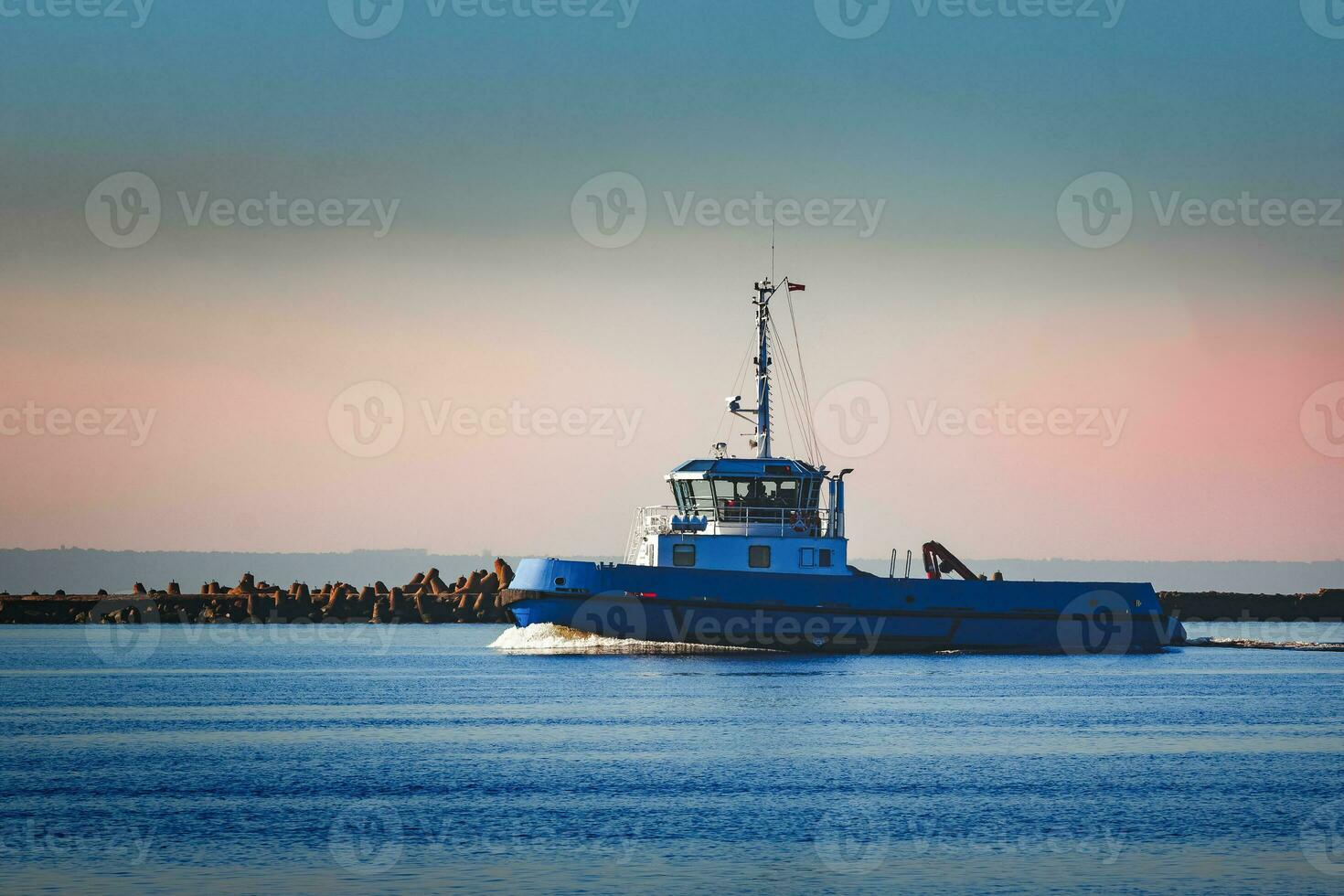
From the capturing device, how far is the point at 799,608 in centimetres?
4922

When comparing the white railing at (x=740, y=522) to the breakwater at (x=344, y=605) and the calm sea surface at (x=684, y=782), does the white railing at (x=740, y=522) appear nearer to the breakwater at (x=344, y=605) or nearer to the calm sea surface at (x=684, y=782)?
the calm sea surface at (x=684, y=782)

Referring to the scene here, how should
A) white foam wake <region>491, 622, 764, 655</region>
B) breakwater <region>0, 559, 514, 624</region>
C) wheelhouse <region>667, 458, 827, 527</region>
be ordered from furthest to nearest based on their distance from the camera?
1. breakwater <region>0, 559, 514, 624</region>
2. white foam wake <region>491, 622, 764, 655</region>
3. wheelhouse <region>667, 458, 827, 527</region>

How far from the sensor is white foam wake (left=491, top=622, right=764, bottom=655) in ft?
169

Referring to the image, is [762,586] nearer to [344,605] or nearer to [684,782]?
[684,782]

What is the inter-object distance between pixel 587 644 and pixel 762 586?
22.7 ft

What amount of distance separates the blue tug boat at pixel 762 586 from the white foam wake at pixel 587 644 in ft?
3.51

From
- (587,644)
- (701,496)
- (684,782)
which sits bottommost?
(684,782)

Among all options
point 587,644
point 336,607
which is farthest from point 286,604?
point 587,644

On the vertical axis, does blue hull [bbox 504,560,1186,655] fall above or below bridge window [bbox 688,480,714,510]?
below

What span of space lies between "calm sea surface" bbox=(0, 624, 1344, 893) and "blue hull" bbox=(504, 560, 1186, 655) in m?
1.12

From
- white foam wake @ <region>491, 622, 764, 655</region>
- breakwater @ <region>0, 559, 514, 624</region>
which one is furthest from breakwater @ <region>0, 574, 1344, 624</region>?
white foam wake @ <region>491, 622, 764, 655</region>

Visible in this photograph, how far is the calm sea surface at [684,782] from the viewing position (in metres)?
21.0

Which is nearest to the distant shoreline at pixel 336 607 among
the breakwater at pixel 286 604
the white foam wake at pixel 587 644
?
the breakwater at pixel 286 604

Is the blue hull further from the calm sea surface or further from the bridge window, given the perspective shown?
the bridge window
